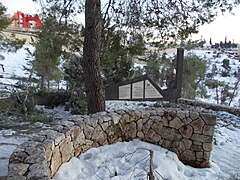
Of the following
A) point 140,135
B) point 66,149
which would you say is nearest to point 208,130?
point 140,135

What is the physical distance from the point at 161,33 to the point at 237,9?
1.48 metres

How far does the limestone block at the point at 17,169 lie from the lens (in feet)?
6.64

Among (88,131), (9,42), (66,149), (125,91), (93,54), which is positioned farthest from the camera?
(9,42)

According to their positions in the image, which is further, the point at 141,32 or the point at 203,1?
Result: the point at 141,32

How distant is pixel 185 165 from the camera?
4.06 metres

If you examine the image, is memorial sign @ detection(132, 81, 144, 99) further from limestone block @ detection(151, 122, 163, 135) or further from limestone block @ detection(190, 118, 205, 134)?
limestone block @ detection(190, 118, 205, 134)

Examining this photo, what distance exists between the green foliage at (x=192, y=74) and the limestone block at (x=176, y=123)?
9205mm

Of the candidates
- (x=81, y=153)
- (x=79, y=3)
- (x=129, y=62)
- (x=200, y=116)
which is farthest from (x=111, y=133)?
(x=129, y=62)

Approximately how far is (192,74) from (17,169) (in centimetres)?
1179

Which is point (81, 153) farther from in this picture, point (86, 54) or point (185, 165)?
point (86, 54)

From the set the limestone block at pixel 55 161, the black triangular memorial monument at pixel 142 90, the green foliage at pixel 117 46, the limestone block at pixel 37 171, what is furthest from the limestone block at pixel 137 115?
the black triangular memorial monument at pixel 142 90

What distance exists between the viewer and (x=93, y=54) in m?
4.85

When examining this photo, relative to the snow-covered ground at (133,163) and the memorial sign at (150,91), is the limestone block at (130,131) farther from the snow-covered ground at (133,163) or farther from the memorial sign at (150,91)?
the memorial sign at (150,91)

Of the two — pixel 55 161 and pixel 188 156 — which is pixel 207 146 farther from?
pixel 55 161
